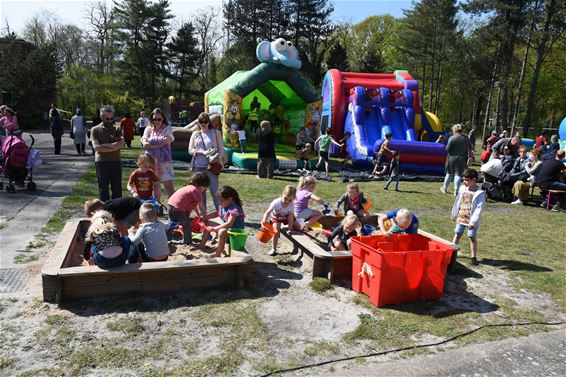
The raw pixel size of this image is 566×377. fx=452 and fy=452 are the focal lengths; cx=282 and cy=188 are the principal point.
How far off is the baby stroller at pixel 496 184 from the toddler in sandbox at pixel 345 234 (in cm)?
713

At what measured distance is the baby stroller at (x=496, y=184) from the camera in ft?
37.6

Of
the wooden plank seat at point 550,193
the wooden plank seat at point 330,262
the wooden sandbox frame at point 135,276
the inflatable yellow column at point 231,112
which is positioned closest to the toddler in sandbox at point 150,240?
the wooden sandbox frame at point 135,276

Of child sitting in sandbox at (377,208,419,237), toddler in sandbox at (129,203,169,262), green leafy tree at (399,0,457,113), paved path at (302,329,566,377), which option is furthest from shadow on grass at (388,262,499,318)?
green leafy tree at (399,0,457,113)

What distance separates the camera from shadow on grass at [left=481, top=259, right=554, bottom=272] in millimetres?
6004

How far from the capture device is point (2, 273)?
4.93m

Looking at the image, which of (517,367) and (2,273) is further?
(2,273)

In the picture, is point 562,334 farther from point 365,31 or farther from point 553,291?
point 365,31

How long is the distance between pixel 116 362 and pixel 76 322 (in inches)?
32.7

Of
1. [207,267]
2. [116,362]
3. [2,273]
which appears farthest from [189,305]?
[2,273]

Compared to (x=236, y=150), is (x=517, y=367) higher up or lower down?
lower down

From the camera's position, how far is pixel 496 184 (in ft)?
38.0

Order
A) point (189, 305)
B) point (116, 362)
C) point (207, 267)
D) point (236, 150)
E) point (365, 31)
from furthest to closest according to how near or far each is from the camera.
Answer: point (365, 31)
point (236, 150)
point (207, 267)
point (189, 305)
point (116, 362)

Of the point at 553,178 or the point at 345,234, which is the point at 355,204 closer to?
the point at 345,234

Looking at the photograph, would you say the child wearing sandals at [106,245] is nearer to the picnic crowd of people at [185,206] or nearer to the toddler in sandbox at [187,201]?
the picnic crowd of people at [185,206]
